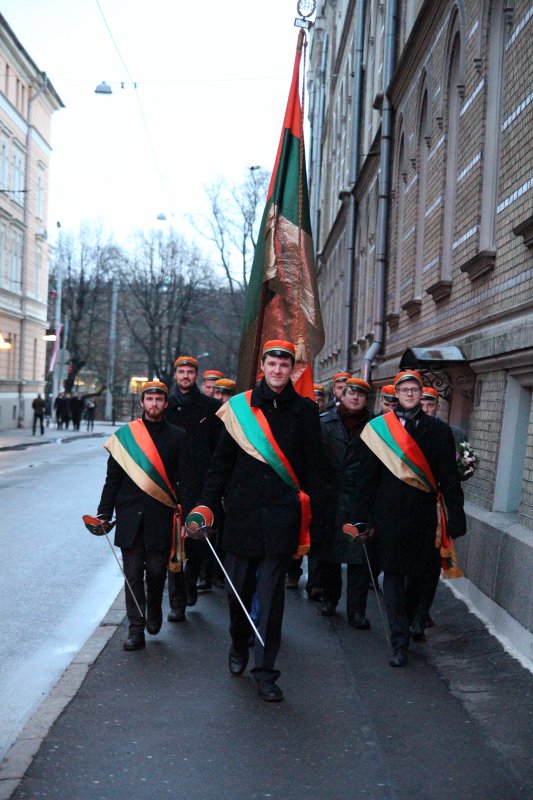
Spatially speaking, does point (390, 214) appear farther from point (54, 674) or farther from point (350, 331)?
point (54, 674)

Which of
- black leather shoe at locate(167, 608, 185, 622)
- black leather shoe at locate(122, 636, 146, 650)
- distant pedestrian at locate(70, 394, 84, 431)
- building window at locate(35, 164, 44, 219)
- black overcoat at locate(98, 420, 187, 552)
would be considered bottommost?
distant pedestrian at locate(70, 394, 84, 431)

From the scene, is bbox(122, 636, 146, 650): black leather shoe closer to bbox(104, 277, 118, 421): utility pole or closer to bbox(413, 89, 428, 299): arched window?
bbox(413, 89, 428, 299): arched window

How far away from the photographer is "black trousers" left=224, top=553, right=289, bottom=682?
618 cm

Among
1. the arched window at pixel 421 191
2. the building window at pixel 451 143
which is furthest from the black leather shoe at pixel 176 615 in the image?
the arched window at pixel 421 191

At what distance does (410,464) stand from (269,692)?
177cm

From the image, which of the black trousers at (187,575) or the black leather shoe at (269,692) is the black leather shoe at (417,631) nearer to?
the black trousers at (187,575)

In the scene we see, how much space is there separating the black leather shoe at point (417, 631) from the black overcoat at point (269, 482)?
1.60m

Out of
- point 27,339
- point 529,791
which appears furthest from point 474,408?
point 27,339

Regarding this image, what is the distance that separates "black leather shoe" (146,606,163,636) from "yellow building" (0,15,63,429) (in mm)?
35503

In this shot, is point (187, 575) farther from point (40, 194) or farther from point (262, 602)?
point (40, 194)

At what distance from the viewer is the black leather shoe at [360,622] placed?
318 inches

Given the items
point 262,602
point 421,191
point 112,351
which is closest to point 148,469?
point 262,602

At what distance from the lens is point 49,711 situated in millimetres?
5594

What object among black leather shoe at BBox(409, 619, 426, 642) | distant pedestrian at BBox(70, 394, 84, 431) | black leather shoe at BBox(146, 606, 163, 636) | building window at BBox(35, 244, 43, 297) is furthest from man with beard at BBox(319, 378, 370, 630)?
distant pedestrian at BBox(70, 394, 84, 431)
